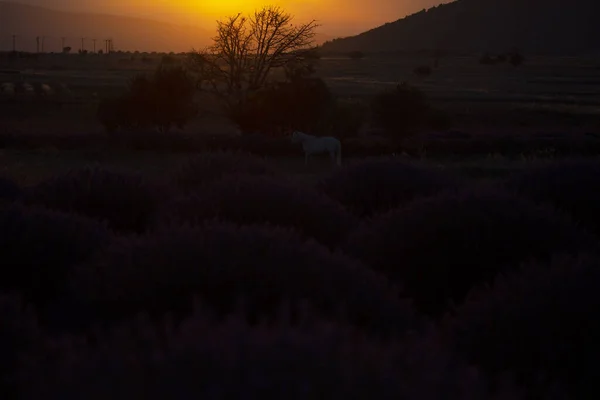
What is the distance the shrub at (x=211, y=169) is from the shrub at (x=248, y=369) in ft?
31.4

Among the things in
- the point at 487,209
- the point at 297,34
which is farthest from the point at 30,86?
the point at 487,209

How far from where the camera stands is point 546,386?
5730 millimetres

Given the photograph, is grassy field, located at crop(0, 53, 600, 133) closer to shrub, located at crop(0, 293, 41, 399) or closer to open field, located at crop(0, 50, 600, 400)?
open field, located at crop(0, 50, 600, 400)

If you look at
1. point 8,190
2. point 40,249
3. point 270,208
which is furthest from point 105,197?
point 40,249

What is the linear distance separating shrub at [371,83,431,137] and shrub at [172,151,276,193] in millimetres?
27357

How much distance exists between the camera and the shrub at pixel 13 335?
18.0 feet

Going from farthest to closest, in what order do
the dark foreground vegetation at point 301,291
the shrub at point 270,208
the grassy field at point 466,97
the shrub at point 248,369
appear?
the grassy field at point 466,97 → the shrub at point 270,208 → the dark foreground vegetation at point 301,291 → the shrub at point 248,369

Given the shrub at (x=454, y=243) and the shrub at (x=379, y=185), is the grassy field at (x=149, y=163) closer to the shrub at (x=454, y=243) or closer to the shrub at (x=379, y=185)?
the shrub at (x=379, y=185)

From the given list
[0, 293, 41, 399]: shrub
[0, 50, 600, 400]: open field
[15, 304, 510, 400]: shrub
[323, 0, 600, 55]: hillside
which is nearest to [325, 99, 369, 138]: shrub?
[0, 50, 600, 400]: open field

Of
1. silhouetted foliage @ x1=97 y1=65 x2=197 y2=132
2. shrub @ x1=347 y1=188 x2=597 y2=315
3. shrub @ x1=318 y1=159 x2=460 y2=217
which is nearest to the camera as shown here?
shrub @ x1=347 y1=188 x2=597 y2=315

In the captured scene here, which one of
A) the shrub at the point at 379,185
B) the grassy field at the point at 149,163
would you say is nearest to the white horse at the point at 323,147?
the grassy field at the point at 149,163

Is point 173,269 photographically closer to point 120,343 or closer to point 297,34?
point 120,343

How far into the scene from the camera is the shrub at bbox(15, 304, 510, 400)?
11.8ft

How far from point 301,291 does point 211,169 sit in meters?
8.01
